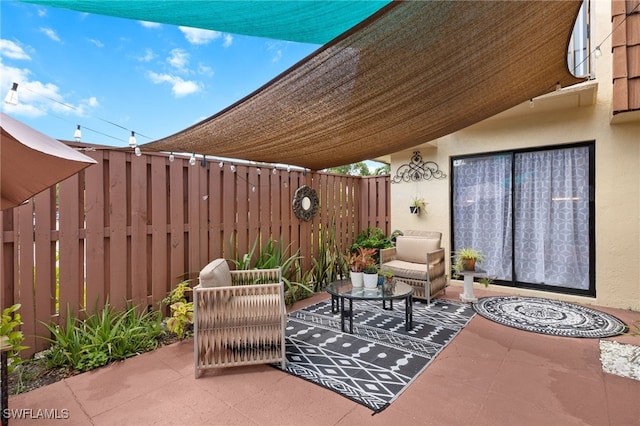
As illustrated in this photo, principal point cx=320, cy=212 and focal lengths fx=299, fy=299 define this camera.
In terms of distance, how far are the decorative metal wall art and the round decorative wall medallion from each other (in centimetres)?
180

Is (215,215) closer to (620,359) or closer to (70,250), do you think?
(70,250)

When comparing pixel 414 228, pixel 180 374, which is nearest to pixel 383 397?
pixel 180 374

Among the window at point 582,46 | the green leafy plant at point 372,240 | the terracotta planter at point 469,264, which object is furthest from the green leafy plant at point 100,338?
the window at point 582,46

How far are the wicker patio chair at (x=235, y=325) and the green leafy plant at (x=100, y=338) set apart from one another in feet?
2.75

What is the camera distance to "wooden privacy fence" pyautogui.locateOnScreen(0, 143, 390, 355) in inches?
106

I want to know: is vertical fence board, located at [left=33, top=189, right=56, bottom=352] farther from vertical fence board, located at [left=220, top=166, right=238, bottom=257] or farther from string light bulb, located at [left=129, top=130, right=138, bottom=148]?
vertical fence board, located at [left=220, top=166, right=238, bottom=257]

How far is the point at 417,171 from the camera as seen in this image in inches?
228

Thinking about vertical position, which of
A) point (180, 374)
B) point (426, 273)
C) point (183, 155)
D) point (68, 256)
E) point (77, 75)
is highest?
point (77, 75)

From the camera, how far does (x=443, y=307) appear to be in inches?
162

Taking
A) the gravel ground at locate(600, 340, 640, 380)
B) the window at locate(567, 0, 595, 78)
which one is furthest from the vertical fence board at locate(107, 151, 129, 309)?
the window at locate(567, 0, 595, 78)

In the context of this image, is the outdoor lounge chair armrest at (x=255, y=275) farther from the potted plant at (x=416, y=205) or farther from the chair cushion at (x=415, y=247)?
the potted plant at (x=416, y=205)

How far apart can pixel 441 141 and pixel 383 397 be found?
4638 mm

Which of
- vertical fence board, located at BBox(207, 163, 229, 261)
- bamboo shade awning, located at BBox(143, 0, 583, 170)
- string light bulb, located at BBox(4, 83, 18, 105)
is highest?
bamboo shade awning, located at BBox(143, 0, 583, 170)

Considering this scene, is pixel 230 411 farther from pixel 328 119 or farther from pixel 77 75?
pixel 77 75
